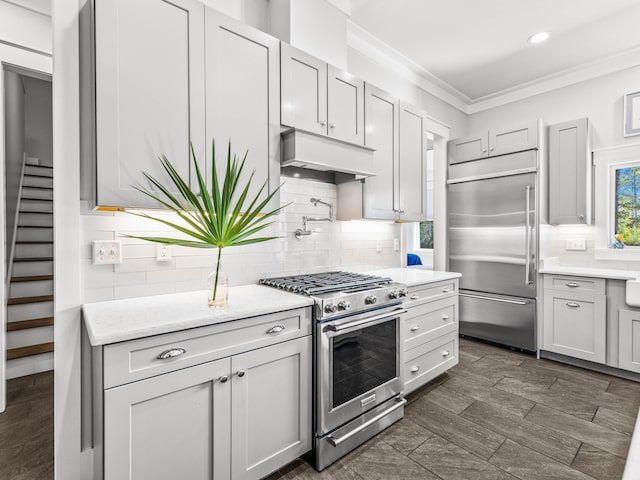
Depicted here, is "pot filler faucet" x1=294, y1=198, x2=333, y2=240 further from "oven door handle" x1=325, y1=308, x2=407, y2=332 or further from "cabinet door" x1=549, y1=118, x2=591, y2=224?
"cabinet door" x1=549, y1=118, x2=591, y2=224

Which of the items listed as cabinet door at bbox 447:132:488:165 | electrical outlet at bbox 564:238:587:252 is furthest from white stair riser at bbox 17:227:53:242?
electrical outlet at bbox 564:238:587:252

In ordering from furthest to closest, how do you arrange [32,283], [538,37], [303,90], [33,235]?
1. [33,235]
2. [32,283]
3. [538,37]
4. [303,90]

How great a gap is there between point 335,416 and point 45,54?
306 centimetres

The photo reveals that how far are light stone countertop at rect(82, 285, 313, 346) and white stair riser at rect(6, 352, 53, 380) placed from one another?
195 cm

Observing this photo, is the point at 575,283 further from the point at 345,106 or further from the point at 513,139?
the point at 345,106

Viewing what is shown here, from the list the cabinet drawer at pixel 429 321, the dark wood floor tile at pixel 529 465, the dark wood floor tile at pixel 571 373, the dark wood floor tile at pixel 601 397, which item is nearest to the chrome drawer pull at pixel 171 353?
the cabinet drawer at pixel 429 321

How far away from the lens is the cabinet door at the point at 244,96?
1.83 meters

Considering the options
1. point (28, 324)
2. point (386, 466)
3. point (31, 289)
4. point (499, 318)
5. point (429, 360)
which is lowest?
point (386, 466)

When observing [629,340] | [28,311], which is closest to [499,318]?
[629,340]

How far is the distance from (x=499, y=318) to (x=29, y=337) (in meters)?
4.66

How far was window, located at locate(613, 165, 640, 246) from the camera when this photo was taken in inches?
134

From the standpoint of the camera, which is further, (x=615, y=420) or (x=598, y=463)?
(x=615, y=420)

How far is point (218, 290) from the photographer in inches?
65.5

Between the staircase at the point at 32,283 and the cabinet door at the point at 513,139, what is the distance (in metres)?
4.86
